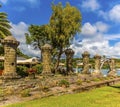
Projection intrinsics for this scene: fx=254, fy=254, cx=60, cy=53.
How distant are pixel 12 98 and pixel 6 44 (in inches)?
290

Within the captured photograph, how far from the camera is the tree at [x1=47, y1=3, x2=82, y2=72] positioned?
33.0m

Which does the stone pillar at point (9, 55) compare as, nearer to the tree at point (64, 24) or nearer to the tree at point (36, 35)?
the tree at point (64, 24)

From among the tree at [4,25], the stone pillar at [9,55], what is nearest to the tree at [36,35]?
the tree at [4,25]

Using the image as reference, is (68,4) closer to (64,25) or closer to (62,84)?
(64,25)

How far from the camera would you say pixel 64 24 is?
33.0 m

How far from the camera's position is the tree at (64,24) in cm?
3300

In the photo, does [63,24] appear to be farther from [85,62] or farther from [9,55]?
[9,55]

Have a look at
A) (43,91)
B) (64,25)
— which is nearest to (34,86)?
(43,91)

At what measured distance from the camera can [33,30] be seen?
52906mm

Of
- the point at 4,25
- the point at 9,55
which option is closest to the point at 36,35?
the point at 4,25

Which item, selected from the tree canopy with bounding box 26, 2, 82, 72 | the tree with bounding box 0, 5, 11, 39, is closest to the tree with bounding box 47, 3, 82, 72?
the tree canopy with bounding box 26, 2, 82, 72

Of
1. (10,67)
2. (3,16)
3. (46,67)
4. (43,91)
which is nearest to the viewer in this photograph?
(43,91)

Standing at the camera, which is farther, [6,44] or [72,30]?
[72,30]

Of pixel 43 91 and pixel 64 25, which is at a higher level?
pixel 64 25
